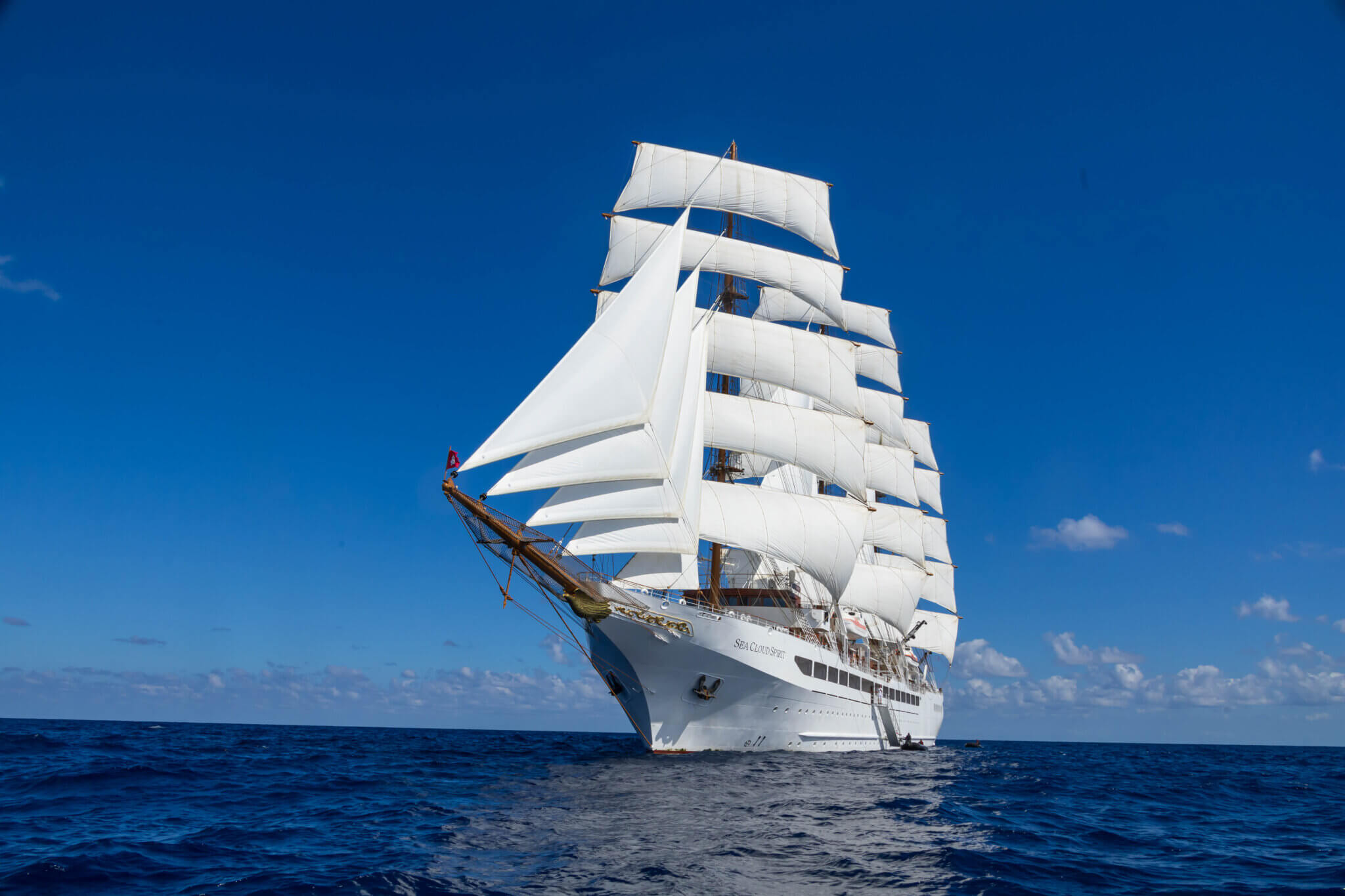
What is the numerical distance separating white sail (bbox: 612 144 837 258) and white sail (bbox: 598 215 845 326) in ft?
4.88

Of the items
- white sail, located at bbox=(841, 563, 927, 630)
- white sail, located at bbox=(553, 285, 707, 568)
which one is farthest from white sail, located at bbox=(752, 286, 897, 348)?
white sail, located at bbox=(553, 285, 707, 568)

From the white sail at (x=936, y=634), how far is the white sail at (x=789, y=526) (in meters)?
33.5

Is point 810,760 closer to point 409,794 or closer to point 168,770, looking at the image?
point 409,794

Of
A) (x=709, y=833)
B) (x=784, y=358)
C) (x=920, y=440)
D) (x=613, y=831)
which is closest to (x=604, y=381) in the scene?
(x=613, y=831)

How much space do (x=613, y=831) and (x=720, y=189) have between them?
39567 millimetres

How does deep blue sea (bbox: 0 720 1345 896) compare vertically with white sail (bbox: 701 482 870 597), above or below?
below

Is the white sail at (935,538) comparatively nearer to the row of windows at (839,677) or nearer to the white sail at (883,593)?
the white sail at (883,593)

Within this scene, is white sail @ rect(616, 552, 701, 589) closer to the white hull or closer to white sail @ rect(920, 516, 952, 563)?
the white hull

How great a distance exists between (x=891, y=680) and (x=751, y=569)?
1217 cm

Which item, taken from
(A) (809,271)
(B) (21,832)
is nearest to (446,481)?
(B) (21,832)

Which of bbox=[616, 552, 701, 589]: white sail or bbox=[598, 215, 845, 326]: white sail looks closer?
bbox=[616, 552, 701, 589]: white sail

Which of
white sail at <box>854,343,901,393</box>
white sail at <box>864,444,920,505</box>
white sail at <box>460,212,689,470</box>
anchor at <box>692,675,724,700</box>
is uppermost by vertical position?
white sail at <box>854,343,901,393</box>

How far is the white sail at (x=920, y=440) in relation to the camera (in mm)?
75125

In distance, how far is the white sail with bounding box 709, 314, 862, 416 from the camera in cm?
4403
